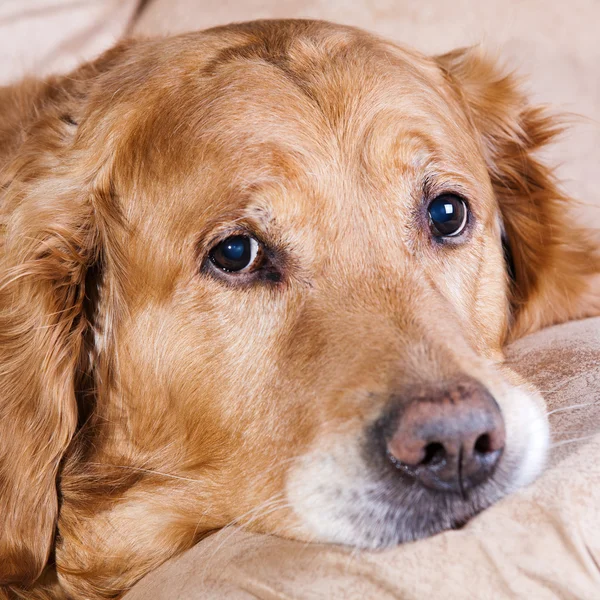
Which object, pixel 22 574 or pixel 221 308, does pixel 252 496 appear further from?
pixel 22 574

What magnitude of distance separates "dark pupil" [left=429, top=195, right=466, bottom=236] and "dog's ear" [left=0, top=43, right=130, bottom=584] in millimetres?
808

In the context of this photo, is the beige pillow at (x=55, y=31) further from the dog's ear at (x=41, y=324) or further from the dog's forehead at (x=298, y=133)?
the dog's forehead at (x=298, y=133)

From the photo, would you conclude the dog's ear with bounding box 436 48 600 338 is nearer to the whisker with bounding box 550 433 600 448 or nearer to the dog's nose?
the whisker with bounding box 550 433 600 448

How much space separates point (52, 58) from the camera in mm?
3562

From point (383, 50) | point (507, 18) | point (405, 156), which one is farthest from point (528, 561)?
point (507, 18)

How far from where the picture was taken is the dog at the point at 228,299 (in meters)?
1.78

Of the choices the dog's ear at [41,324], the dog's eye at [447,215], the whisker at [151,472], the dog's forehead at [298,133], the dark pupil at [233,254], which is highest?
the dog's forehead at [298,133]

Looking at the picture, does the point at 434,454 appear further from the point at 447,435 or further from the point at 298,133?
the point at 298,133

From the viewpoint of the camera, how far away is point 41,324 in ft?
6.70

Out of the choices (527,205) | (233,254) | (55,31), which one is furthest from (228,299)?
(55,31)

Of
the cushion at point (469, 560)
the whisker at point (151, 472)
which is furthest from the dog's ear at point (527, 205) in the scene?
the whisker at point (151, 472)

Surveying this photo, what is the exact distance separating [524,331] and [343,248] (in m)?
0.87

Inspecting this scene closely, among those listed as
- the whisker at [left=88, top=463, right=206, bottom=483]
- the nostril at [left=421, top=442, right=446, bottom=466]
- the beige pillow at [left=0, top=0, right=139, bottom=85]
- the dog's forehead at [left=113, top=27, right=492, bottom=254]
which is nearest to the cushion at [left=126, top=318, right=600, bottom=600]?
the nostril at [left=421, top=442, right=446, bottom=466]

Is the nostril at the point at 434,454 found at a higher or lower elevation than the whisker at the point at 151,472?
higher
